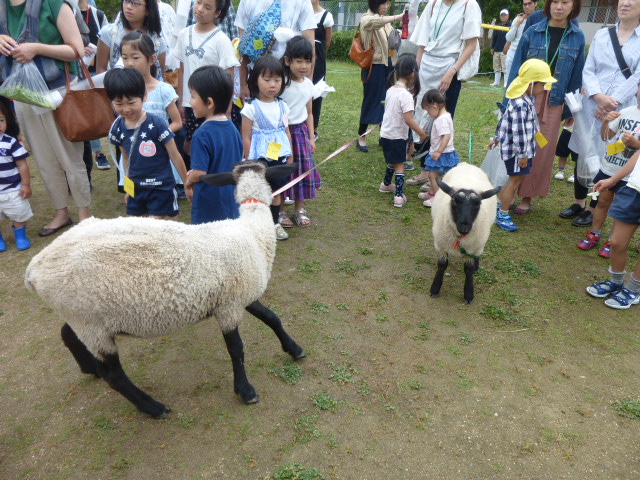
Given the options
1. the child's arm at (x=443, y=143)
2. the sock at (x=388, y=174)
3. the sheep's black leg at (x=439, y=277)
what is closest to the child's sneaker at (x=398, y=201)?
the sock at (x=388, y=174)

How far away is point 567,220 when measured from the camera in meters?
5.79

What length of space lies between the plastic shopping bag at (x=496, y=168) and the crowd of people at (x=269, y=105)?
0.73 ft

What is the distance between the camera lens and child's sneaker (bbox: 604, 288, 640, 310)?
407 cm

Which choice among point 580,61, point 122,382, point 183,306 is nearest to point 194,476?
point 122,382

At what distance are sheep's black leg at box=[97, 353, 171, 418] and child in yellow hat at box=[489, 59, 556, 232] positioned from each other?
452 centimetres

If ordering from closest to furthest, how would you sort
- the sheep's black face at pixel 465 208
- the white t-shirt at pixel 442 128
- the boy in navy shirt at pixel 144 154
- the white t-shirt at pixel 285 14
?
the boy in navy shirt at pixel 144 154
the sheep's black face at pixel 465 208
the white t-shirt at pixel 285 14
the white t-shirt at pixel 442 128

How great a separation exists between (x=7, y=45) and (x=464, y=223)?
438cm

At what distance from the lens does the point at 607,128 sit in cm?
476

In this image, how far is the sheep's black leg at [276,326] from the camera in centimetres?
318

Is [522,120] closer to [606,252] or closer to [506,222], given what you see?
[506,222]

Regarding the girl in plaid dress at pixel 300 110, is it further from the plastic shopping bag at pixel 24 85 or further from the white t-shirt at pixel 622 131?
the white t-shirt at pixel 622 131

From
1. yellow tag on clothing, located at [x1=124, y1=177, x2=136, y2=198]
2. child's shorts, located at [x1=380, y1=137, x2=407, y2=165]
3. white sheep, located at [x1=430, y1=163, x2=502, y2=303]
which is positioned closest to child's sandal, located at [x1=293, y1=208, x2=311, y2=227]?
child's shorts, located at [x1=380, y1=137, x2=407, y2=165]

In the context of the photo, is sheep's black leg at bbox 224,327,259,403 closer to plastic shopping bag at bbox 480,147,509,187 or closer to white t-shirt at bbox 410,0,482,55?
plastic shopping bag at bbox 480,147,509,187

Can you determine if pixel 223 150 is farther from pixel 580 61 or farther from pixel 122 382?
pixel 580 61
